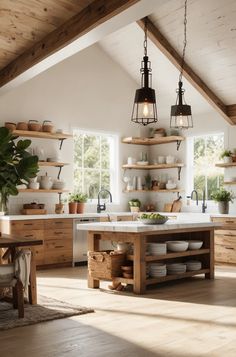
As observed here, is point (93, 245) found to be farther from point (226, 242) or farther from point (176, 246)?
point (226, 242)

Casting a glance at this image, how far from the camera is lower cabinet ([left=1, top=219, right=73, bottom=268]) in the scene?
23.5 feet

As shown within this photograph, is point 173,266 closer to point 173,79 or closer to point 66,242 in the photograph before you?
point 66,242

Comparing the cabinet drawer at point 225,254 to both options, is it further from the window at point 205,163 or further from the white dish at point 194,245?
the white dish at point 194,245

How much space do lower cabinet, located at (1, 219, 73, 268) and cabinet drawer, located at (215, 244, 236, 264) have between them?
2.41 metres

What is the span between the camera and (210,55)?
756 centimetres

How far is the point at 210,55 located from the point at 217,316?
456 cm

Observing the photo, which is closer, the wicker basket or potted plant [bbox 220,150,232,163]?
the wicker basket

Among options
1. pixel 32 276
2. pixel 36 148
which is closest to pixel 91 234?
pixel 32 276

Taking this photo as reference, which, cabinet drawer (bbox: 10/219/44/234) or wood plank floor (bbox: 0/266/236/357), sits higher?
cabinet drawer (bbox: 10/219/44/234)

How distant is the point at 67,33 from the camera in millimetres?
5262

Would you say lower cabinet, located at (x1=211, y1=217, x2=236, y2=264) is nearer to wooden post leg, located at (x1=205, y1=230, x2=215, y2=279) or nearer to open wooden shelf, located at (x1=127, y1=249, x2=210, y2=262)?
wooden post leg, located at (x1=205, y1=230, x2=215, y2=279)

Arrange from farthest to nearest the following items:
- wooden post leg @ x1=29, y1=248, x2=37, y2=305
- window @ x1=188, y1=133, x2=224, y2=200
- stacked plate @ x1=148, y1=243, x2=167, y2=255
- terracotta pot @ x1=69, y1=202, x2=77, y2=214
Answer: window @ x1=188, y1=133, x2=224, y2=200
terracotta pot @ x1=69, y1=202, x2=77, y2=214
stacked plate @ x1=148, y1=243, x2=167, y2=255
wooden post leg @ x1=29, y1=248, x2=37, y2=305

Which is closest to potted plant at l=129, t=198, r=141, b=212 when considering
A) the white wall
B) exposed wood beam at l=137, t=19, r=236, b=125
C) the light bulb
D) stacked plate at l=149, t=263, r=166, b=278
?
the white wall

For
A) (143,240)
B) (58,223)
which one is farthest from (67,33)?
(58,223)
